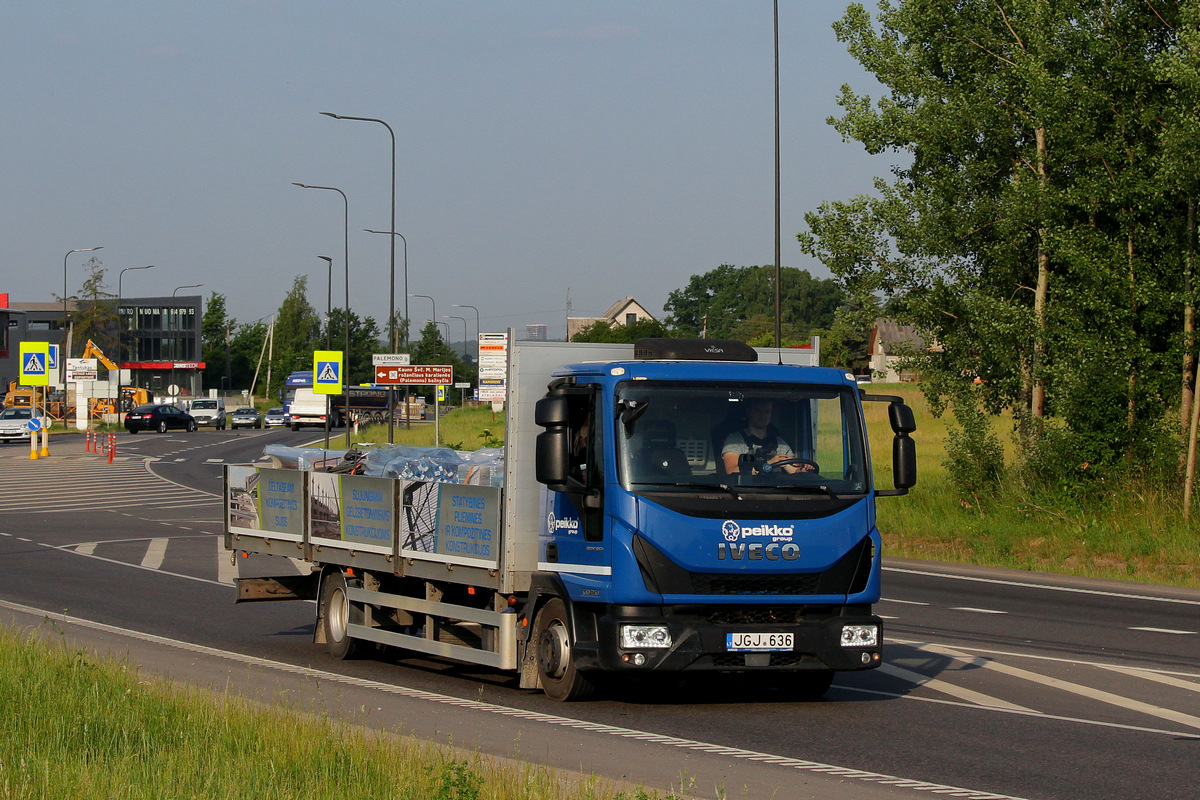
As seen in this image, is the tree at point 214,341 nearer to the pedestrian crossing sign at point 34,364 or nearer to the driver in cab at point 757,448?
the pedestrian crossing sign at point 34,364

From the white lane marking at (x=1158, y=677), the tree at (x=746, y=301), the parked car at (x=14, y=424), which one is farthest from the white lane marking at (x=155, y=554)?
the tree at (x=746, y=301)

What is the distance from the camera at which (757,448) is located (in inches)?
384

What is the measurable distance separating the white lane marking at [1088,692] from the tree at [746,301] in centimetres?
14314

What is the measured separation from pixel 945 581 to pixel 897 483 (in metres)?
10.4

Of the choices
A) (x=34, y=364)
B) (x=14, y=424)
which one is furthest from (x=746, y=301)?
(x=34, y=364)

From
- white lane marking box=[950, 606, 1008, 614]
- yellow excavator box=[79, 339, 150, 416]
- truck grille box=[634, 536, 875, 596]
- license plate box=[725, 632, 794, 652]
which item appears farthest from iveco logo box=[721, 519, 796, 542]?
yellow excavator box=[79, 339, 150, 416]

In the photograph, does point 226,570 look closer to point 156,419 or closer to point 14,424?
point 14,424

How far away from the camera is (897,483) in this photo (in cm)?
1002

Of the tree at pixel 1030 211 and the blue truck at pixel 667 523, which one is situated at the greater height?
the tree at pixel 1030 211

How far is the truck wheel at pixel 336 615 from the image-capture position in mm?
12531

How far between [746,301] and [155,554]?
160150 millimetres

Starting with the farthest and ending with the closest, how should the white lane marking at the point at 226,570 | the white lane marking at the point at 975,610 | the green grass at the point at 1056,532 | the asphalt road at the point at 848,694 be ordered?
the green grass at the point at 1056,532
the white lane marking at the point at 226,570
the white lane marking at the point at 975,610
the asphalt road at the point at 848,694

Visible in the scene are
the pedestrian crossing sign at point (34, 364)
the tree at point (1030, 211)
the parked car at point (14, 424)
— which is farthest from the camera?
the parked car at point (14, 424)

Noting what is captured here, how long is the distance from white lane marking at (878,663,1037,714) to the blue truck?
1045 mm
